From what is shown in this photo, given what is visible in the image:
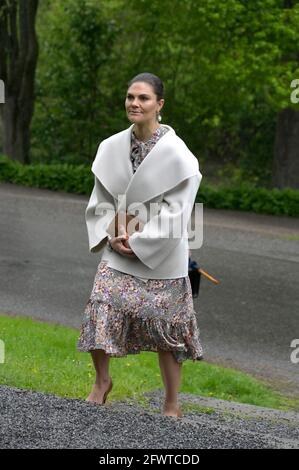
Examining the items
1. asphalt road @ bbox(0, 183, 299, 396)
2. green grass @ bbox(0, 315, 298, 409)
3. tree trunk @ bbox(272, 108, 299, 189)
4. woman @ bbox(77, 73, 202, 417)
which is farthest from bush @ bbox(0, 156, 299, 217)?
woman @ bbox(77, 73, 202, 417)

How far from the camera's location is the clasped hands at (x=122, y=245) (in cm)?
720

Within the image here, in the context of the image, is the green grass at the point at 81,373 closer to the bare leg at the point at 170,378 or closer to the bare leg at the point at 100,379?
the bare leg at the point at 100,379

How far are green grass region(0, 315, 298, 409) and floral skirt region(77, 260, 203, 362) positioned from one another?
0.81 m

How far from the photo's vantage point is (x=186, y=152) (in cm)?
732

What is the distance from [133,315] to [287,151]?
1914cm

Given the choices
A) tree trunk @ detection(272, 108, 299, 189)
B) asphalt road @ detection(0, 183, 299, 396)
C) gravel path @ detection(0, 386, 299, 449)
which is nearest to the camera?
gravel path @ detection(0, 386, 299, 449)

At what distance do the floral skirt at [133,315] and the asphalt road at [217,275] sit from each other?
12.5 ft

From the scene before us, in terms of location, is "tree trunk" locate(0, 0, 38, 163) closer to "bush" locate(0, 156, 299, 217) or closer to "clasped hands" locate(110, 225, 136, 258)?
"bush" locate(0, 156, 299, 217)

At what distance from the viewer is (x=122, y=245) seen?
7.23m

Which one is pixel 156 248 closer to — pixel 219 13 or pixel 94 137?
pixel 219 13

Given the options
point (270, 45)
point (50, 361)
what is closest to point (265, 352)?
point (50, 361)

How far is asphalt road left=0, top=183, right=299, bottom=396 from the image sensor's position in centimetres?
1264

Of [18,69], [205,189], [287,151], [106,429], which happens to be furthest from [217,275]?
[18,69]

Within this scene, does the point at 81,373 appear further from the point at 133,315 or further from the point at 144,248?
the point at 144,248
